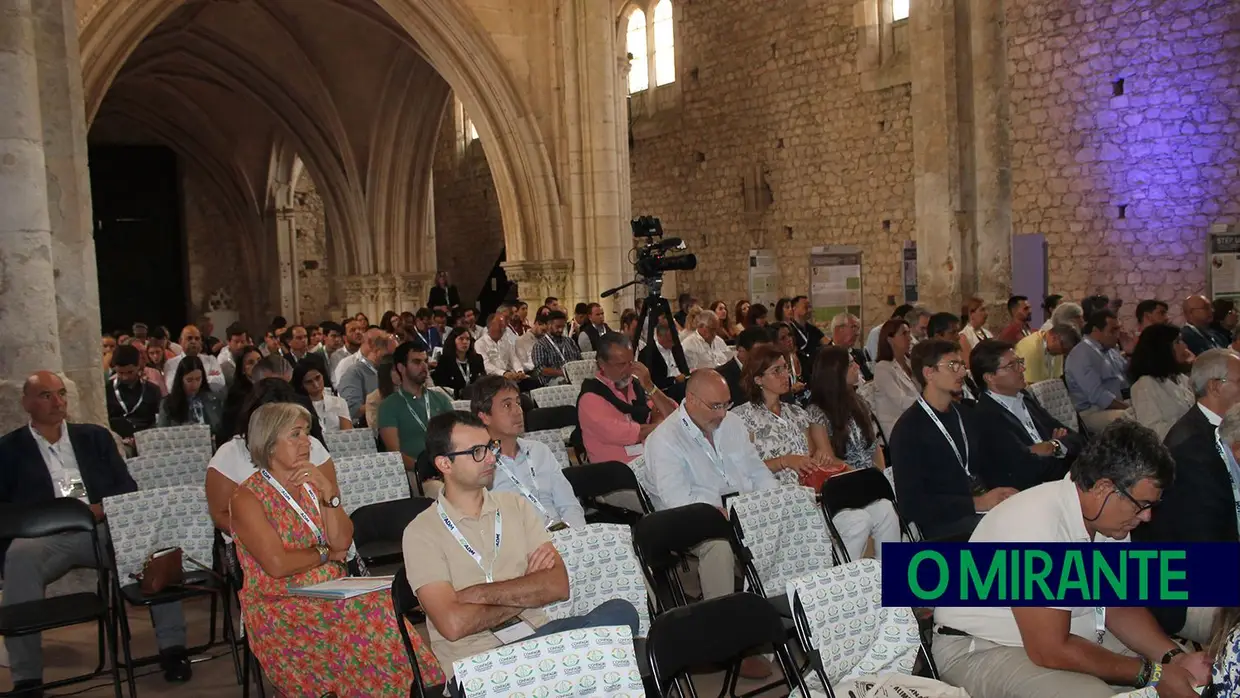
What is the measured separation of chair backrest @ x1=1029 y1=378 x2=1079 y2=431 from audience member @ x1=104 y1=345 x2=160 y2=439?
21.1 feet

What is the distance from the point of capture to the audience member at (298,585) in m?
3.55

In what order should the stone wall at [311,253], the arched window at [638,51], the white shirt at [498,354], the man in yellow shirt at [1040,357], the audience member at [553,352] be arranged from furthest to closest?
the stone wall at [311,253] < the arched window at [638,51] < the white shirt at [498,354] < the audience member at [553,352] < the man in yellow shirt at [1040,357]

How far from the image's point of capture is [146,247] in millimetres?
24547

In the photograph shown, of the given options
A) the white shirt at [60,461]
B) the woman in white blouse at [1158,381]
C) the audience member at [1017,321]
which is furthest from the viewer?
the audience member at [1017,321]

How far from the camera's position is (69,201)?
6781 millimetres

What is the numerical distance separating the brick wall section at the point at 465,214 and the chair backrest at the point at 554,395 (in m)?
16.4

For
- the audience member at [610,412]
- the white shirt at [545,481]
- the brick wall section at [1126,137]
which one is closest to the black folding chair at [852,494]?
the white shirt at [545,481]

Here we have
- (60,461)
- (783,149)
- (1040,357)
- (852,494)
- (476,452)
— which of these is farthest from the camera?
(783,149)

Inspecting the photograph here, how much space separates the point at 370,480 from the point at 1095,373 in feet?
16.5

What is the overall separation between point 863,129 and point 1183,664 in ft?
48.5

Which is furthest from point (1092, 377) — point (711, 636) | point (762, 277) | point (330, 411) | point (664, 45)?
point (664, 45)

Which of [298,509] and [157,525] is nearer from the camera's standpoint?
[298,509]

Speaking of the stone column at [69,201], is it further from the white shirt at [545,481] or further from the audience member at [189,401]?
the white shirt at [545,481]

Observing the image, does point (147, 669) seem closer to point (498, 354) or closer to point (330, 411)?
point (330, 411)
